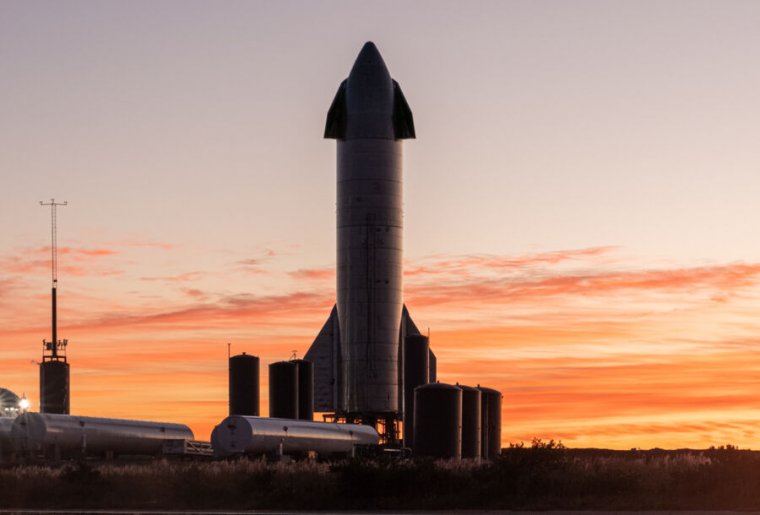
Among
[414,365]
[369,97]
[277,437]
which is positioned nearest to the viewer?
[277,437]

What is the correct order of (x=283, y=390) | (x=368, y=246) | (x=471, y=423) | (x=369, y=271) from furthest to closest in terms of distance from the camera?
1. (x=369, y=271)
2. (x=368, y=246)
3. (x=283, y=390)
4. (x=471, y=423)

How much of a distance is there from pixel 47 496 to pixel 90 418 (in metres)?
17.9

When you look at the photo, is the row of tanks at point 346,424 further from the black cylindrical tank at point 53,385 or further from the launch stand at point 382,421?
the black cylindrical tank at point 53,385

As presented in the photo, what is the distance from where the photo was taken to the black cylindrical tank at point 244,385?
92125mm

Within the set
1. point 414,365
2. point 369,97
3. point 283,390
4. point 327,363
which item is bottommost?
point 283,390

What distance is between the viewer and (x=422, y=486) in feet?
187

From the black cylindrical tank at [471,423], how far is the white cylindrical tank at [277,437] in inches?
319

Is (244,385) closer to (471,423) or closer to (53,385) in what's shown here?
(471,423)

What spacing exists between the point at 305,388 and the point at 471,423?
493 inches

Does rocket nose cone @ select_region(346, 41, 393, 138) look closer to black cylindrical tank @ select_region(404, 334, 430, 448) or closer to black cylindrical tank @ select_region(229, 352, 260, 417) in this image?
black cylindrical tank @ select_region(404, 334, 430, 448)

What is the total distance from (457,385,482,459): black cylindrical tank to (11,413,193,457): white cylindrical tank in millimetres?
21176

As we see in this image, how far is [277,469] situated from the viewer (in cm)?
6075

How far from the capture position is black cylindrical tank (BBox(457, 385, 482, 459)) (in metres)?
87.8

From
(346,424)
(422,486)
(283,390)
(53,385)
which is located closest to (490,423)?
(346,424)
